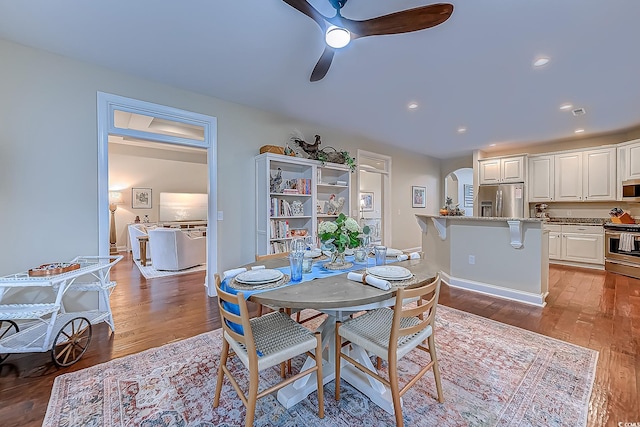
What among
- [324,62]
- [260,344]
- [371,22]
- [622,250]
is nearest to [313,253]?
Result: [260,344]

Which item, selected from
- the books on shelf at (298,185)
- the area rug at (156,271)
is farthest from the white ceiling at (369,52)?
the area rug at (156,271)

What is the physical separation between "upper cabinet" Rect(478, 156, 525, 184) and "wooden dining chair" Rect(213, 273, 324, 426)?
633cm

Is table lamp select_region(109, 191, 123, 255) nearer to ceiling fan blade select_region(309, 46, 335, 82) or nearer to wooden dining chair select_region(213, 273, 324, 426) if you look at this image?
ceiling fan blade select_region(309, 46, 335, 82)

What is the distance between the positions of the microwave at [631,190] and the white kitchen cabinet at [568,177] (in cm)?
60

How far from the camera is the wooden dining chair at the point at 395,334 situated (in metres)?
1.38

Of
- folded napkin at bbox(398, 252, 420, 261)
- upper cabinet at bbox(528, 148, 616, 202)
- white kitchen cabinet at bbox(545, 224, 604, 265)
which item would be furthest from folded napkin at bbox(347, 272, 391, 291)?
upper cabinet at bbox(528, 148, 616, 202)

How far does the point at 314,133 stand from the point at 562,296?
4224mm

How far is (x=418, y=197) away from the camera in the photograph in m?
6.98

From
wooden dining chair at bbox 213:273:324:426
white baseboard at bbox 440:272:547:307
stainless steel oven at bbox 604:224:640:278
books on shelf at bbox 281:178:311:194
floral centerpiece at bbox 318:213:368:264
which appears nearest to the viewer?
wooden dining chair at bbox 213:273:324:426

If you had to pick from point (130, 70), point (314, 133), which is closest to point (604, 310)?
point (314, 133)

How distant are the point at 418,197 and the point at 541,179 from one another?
251cm

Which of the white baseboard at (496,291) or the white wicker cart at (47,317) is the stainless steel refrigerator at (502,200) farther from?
the white wicker cart at (47,317)

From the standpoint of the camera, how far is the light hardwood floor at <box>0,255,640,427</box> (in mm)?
1650

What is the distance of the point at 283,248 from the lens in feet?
12.9
